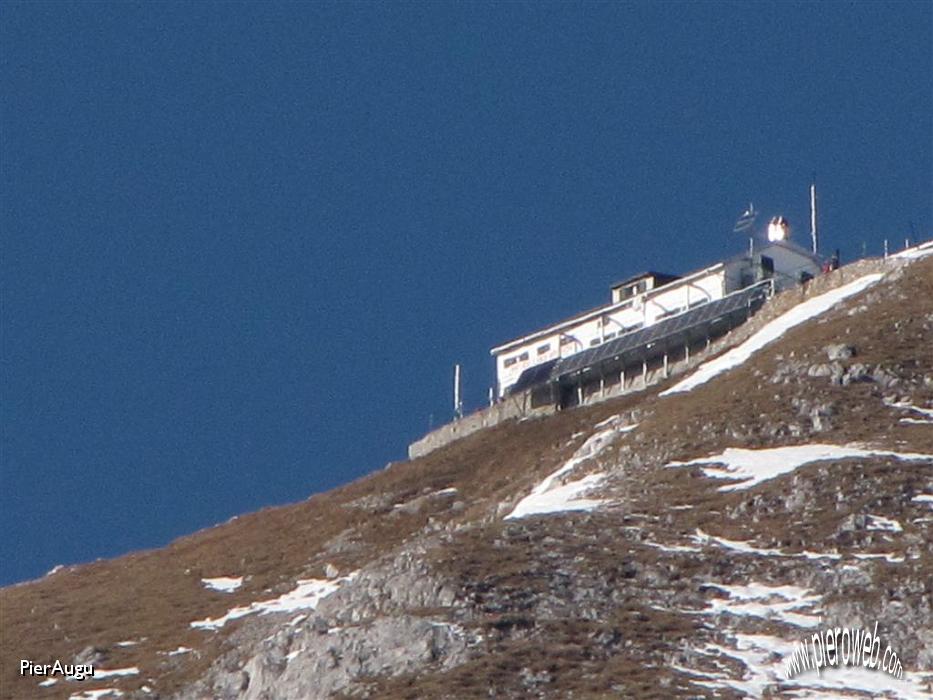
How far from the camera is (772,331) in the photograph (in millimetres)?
113812

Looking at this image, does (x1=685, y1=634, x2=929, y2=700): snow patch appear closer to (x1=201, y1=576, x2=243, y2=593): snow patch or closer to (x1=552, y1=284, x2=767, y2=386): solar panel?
(x1=201, y1=576, x2=243, y2=593): snow patch

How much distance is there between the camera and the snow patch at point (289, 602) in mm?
94875

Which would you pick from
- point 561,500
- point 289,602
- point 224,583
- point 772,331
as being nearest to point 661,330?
point 772,331

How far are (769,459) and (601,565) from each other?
11597mm

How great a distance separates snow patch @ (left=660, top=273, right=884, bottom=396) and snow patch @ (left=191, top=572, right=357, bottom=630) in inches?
735

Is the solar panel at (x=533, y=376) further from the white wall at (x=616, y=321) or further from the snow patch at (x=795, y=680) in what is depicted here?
the snow patch at (x=795, y=680)

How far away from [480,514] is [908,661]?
1077 inches

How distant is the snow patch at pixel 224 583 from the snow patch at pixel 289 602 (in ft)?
14.9

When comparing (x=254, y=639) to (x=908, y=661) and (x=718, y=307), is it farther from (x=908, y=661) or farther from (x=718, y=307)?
(x=718, y=307)

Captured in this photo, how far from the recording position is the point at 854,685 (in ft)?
242

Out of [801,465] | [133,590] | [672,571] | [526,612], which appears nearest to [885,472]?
[801,465]

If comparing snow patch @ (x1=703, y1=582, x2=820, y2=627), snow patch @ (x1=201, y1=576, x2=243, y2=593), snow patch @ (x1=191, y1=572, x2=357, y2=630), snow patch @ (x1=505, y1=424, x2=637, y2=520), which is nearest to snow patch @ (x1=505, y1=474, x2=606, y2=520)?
snow patch @ (x1=505, y1=424, x2=637, y2=520)

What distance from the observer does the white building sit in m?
129

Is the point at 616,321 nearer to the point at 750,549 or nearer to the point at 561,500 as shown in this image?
the point at 561,500
